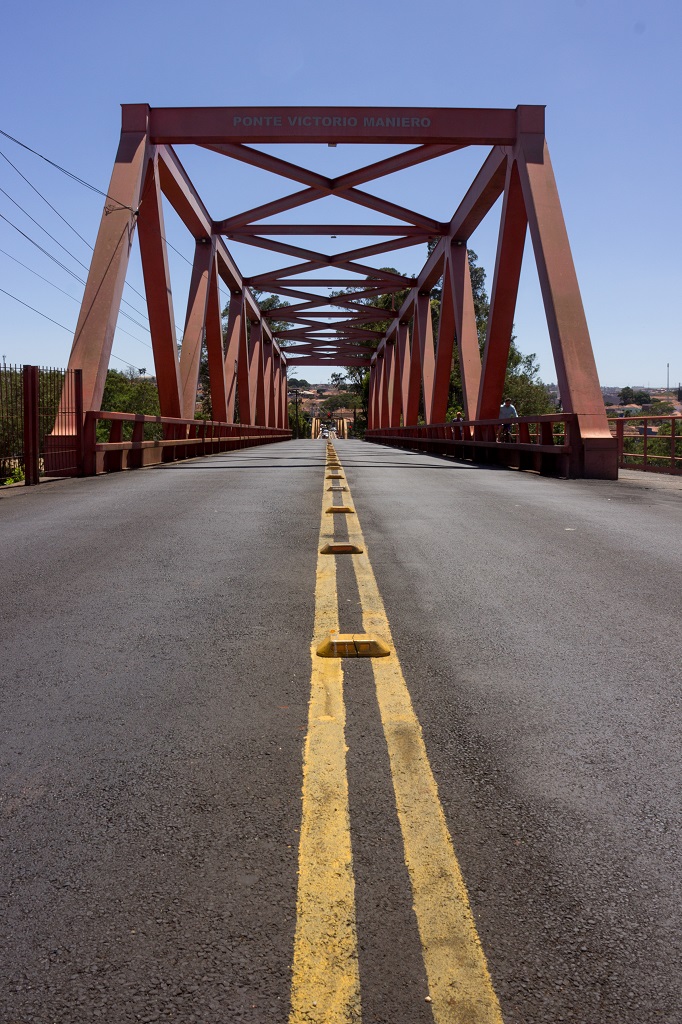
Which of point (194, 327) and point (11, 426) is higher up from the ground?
point (194, 327)

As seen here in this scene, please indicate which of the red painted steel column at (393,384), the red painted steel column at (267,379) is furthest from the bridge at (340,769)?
the red painted steel column at (267,379)

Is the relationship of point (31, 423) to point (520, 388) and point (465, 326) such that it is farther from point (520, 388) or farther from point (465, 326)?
point (520, 388)

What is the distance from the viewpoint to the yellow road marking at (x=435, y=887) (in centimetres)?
151

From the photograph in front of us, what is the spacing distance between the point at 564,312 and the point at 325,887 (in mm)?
14956

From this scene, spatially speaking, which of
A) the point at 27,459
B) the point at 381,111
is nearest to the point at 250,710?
the point at 27,459

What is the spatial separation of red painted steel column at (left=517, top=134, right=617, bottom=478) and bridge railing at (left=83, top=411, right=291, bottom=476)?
24.4 ft

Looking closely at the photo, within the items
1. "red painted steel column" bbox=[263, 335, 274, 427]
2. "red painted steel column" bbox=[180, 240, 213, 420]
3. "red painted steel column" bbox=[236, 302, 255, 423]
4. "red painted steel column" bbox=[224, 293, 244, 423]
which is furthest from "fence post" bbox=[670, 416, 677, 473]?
"red painted steel column" bbox=[263, 335, 274, 427]

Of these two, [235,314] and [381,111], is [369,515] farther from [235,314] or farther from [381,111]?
[235,314]

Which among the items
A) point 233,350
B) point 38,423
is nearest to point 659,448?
Result: point 38,423

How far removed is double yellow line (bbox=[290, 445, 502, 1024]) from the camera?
4.96 feet

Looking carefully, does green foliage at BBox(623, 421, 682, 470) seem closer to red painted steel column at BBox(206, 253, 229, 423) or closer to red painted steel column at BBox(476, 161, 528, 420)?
red painted steel column at BBox(476, 161, 528, 420)

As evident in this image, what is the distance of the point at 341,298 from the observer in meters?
44.2

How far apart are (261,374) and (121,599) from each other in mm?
53528

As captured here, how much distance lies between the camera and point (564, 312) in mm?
15586
